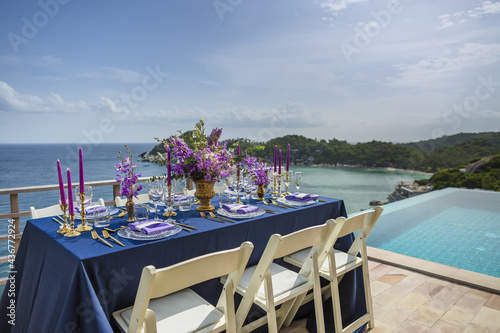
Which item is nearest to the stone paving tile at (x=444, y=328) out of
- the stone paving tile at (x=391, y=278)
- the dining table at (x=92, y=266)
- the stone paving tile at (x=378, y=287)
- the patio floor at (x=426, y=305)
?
the patio floor at (x=426, y=305)

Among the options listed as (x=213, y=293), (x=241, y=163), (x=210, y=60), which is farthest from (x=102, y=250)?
(x=210, y=60)

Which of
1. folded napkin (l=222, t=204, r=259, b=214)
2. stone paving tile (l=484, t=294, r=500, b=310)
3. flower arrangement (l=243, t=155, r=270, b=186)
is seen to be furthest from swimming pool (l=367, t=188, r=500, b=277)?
folded napkin (l=222, t=204, r=259, b=214)

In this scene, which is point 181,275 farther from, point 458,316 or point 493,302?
point 493,302

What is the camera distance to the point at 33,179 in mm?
28359

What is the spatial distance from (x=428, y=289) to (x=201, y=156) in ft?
7.06

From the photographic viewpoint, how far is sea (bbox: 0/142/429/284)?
9841mm

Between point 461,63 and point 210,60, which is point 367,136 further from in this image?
point 210,60

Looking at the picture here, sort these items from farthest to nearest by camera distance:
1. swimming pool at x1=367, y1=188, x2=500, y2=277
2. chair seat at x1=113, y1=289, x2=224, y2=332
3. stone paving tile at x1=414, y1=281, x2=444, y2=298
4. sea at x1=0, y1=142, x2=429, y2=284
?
sea at x1=0, y1=142, x2=429, y2=284 → swimming pool at x1=367, y1=188, x2=500, y2=277 → stone paving tile at x1=414, y1=281, x2=444, y2=298 → chair seat at x1=113, y1=289, x2=224, y2=332

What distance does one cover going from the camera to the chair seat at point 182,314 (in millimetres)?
1282

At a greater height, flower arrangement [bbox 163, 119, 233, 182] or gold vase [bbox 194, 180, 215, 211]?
flower arrangement [bbox 163, 119, 233, 182]

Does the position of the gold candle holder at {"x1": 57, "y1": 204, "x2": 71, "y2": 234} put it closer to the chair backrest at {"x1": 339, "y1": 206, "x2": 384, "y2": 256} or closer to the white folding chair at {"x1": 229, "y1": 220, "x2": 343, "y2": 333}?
the white folding chair at {"x1": 229, "y1": 220, "x2": 343, "y2": 333}

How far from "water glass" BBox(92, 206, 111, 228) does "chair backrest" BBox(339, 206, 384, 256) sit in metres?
1.26

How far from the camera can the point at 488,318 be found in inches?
87.5

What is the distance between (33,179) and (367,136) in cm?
2851
